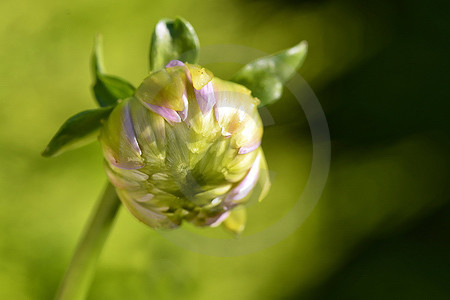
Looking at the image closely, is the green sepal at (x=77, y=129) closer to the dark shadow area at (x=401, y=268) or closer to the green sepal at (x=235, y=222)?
the green sepal at (x=235, y=222)

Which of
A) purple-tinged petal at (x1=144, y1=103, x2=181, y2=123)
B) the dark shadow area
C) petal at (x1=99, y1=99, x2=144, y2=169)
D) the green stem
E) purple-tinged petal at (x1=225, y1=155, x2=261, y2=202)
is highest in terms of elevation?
purple-tinged petal at (x1=144, y1=103, x2=181, y2=123)

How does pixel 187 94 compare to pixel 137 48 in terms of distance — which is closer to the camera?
pixel 187 94

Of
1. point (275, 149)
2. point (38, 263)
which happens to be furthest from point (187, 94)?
point (275, 149)

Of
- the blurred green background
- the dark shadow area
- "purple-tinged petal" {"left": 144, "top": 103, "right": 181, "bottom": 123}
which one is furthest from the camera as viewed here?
the dark shadow area

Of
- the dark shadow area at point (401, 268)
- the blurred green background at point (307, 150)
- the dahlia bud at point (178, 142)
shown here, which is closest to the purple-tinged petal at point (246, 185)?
the dahlia bud at point (178, 142)

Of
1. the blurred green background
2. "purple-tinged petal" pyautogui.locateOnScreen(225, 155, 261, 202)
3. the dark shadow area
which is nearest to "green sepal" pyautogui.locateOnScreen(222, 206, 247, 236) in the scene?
"purple-tinged petal" pyautogui.locateOnScreen(225, 155, 261, 202)

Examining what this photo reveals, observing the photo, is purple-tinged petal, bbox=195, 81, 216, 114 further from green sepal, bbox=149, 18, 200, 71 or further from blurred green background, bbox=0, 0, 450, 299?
blurred green background, bbox=0, 0, 450, 299

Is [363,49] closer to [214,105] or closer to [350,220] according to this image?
[350,220]
